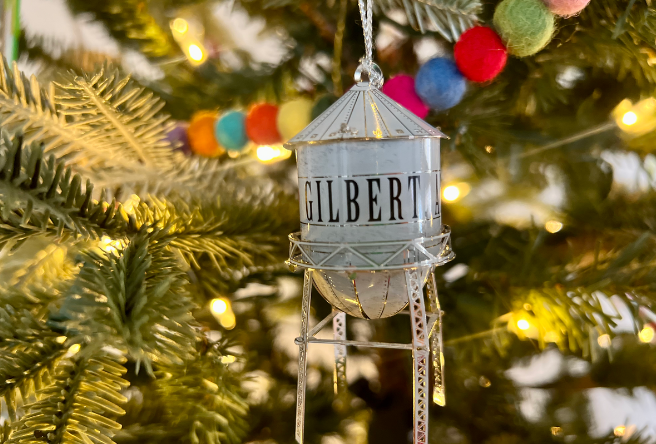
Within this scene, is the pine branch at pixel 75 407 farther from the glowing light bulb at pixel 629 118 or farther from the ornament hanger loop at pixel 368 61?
the glowing light bulb at pixel 629 118

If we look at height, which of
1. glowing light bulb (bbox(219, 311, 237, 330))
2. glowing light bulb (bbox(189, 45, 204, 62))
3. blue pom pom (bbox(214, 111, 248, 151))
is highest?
glowing light bulb (bbox(189, 45, 204, 62))

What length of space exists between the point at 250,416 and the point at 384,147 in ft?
1.10

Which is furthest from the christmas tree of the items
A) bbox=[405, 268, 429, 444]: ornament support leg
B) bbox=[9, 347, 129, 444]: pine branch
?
bbox=[405, 268, 429, 444]: ornament support leg

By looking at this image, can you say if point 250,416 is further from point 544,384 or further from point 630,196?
point 630,196

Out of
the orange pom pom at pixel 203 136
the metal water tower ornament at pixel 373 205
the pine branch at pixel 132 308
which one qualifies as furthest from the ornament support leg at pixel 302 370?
the orange pom pom at pixel 203 136

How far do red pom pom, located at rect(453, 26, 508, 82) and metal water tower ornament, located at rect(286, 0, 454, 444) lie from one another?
0.08 metres

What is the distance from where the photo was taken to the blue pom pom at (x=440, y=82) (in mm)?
426

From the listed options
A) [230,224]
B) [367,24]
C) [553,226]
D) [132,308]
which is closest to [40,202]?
[132,308]

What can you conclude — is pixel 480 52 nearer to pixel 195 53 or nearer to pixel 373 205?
pixel 373 205

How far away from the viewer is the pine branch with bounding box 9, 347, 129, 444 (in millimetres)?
270

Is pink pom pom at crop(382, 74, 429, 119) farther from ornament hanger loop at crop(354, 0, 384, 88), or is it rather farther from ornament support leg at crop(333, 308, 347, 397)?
ornament support leg at crop(333, 308, 347, 397)

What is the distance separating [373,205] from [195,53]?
1.21 ft

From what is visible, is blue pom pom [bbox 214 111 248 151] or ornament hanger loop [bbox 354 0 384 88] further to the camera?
blue pom pom [bbox 214 111 248 151]

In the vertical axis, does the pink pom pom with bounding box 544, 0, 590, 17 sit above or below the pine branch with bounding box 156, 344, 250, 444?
above
